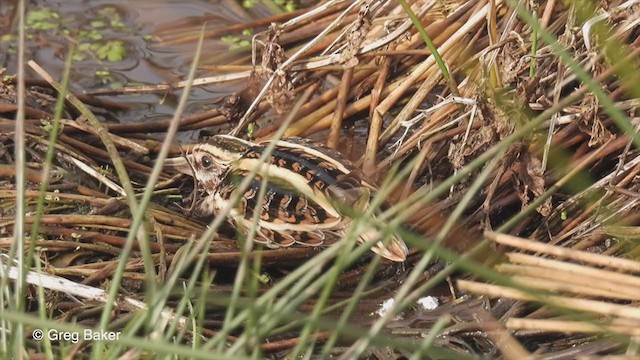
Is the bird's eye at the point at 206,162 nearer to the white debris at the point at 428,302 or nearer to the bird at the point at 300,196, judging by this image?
the bird at the point at 300,196

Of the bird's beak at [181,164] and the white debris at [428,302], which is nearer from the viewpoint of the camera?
the white debris at [428,302]

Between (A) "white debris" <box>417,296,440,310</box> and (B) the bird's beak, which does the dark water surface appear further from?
(A) "white debris" <box>417,296,440,310</box>

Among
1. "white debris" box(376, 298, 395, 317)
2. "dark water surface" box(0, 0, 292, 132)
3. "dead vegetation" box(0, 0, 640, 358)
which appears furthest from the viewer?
"dark water surface" box(0, 0, 292, 132)

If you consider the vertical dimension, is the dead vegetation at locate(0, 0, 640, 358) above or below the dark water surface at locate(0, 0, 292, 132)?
below

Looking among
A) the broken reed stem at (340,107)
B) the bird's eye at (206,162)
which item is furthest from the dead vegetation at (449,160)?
the bird's eye at (206,162)

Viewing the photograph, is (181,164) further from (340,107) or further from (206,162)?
(340,107)

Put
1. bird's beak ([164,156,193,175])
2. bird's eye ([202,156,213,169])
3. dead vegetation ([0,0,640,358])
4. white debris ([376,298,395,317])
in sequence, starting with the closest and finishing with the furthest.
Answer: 1. dead vegetation ([0,0,640,358])
2. white debris ([376,298,395,317])
3. bird's eye ([202,156,213,169])
4. bird's beak ([164,156,193,175])

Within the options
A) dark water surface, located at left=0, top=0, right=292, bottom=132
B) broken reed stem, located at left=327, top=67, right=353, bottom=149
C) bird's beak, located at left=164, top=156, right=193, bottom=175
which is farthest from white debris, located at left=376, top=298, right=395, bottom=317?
dark water surface, located at left=0, top=0, right=292, bottom=132
